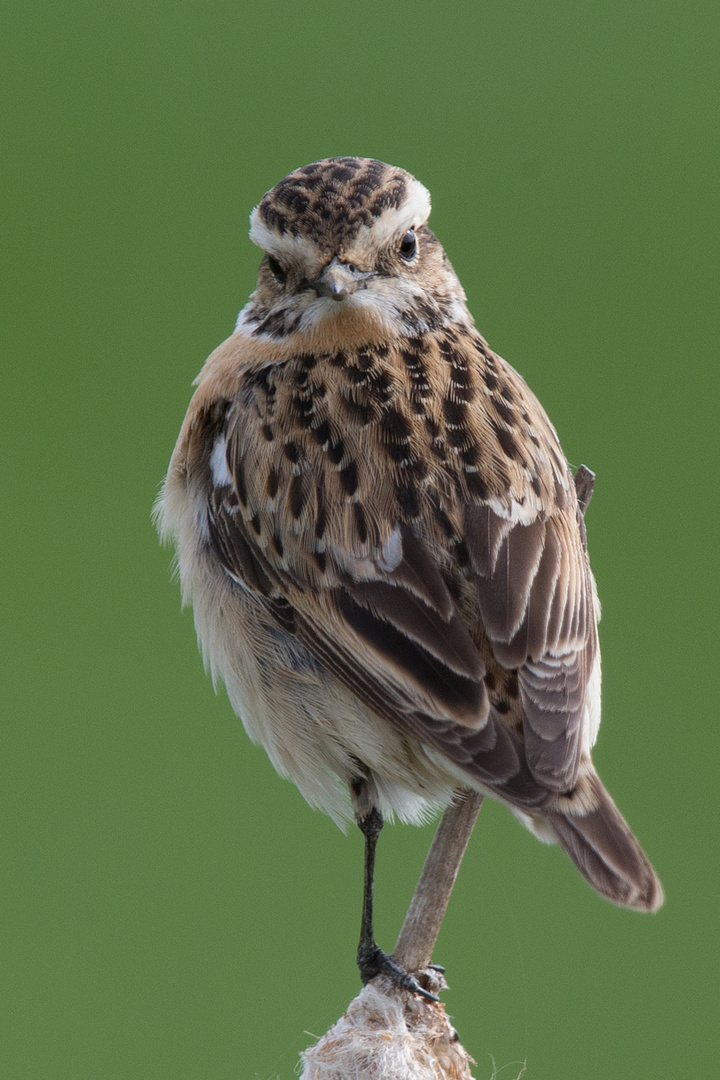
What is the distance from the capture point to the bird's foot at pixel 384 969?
3.91 metres

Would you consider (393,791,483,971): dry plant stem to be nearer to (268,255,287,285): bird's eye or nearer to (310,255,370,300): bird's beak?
(310,255,370,300): bird's beak

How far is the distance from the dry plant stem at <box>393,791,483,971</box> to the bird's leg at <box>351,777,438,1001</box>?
0.16m

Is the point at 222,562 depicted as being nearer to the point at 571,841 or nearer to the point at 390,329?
the point at 390,329

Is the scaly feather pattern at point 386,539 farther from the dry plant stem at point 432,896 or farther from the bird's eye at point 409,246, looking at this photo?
the dry plant stem at point 432,896

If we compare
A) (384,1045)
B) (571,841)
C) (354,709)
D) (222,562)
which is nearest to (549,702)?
(571,841)

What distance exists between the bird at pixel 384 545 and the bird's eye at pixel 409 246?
0.01m

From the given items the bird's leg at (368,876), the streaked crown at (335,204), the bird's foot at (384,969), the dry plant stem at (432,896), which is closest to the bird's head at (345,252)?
the streaked crown at (335,204)

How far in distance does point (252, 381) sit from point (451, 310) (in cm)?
91

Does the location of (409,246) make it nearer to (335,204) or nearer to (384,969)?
(335,204)

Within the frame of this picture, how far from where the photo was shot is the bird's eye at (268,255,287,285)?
4.91 m

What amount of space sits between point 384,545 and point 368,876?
1208 millimetres

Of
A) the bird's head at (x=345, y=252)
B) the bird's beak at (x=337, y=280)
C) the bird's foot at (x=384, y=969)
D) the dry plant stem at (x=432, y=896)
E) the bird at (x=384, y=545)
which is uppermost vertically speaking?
the bird's head at (x=345, y=252)

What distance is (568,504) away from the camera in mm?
4719

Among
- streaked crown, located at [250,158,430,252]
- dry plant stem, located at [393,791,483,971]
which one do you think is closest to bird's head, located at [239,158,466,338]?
streaked crown, located at [250,158,430,252]
